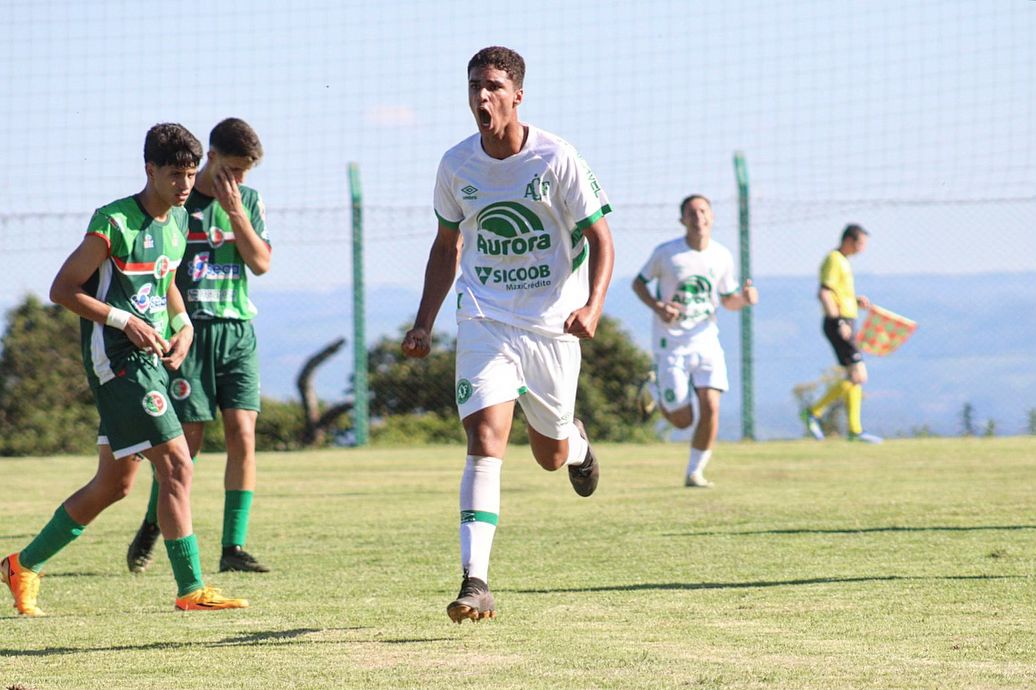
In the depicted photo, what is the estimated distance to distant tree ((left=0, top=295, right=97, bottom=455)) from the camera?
19.9 metres

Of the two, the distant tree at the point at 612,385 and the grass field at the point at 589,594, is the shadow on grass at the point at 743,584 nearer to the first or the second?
the grass field at the point at 589,594

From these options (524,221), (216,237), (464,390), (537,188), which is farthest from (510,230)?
(216,237)

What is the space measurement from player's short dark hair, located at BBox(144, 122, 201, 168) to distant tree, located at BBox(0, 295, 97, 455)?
1452 cm

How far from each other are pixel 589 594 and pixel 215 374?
229 centimetres

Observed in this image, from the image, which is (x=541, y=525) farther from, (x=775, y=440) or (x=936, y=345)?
(x=936, y=345)

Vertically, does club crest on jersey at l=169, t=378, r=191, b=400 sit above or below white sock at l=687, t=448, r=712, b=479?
above

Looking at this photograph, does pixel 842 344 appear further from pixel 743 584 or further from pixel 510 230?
pixel 510 230

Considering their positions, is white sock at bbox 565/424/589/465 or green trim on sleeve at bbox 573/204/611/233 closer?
green trim on sleeve at bbox 573/204/611/233

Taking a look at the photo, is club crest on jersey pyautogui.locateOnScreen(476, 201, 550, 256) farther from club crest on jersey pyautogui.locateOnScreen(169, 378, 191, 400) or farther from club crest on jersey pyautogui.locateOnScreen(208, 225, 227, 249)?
club crest on jersey pyautogui.locateOnScreen(169, 378, 191, 400)

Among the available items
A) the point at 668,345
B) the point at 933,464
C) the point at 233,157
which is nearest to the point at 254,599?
the point at 233,157

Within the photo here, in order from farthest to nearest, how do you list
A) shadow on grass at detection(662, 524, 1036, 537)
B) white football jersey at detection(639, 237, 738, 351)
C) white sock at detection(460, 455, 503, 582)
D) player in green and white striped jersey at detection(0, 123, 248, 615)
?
white football jersey at detection(639, 237, 738, 351), shadow on grass at detection(662, 524, 1036, 537), player in green and white striped jersey at detection(0, 123, 248, 615), white sock at detection(460, 455, 503, 582)

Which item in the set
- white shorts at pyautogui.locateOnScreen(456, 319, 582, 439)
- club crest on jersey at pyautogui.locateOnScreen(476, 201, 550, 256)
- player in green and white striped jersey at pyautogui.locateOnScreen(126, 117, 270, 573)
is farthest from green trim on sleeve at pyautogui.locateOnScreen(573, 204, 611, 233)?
player in green and white striped jersey at pyautogui.locateOnScreen(126, 117, 270, 573)

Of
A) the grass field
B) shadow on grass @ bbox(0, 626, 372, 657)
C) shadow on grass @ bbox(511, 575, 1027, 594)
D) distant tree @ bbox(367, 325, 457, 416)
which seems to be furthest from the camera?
distant tree @ bbox(367, 325, 457, 416)

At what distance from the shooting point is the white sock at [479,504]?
5.61 metres
